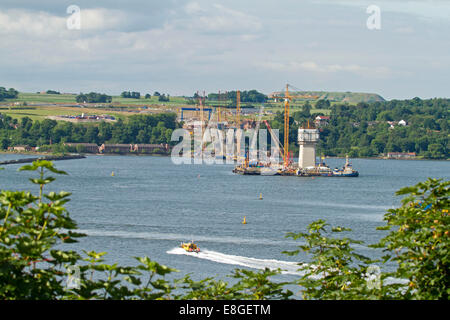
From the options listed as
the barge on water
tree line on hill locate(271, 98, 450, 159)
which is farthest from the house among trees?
the barge on water

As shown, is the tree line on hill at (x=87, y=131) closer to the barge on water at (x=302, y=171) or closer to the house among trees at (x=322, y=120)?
the house among trees at (x=322, y=120)

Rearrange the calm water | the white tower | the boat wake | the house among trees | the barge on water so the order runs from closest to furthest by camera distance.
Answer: the boat wake, the calm water, the barge on water, the white tower, the house among trees

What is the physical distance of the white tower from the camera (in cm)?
10219

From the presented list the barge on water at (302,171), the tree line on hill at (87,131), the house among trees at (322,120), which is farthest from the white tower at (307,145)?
the house among trees at (322,120)

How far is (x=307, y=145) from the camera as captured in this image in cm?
10369

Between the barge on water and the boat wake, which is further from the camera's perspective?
the barge on water

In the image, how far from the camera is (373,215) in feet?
165

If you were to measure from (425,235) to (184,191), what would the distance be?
63752 mm

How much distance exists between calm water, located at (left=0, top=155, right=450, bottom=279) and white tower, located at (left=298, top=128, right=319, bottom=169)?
46.0 ft

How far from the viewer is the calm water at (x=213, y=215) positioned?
31.4 metres

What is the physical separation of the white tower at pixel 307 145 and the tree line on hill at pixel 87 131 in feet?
232

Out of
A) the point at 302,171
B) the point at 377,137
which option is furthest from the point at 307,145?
the point at 377,137

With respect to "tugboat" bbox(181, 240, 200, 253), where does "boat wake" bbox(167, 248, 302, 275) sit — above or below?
below

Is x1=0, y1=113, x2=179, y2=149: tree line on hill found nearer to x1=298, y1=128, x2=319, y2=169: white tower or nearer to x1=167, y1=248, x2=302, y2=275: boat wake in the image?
x1=298, y1=128, x2=319, y2=169: white tower
